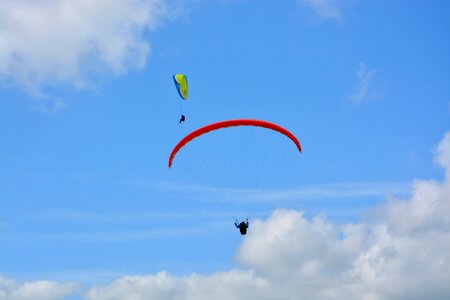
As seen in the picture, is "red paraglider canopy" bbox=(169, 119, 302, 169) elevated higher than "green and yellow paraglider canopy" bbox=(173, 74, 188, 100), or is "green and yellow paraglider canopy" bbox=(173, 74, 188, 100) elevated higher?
"green and yellow paraglider canopy" bbox=(173, 74, 188, 100)

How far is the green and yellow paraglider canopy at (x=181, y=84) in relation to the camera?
58.2 meters

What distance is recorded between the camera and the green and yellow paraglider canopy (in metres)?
58.2

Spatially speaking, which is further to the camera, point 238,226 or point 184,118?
point 184,118

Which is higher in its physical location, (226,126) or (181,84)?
(181,84)

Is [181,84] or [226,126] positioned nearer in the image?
[226,126]

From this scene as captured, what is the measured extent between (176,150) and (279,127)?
859 centimetres

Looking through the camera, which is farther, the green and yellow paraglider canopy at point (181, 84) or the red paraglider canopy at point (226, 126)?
the green and yellow paraglider canopy at point (181, 84)

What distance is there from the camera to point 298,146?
51.5 metres

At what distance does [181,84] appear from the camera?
191ft

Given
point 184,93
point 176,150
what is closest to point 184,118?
point 184,93

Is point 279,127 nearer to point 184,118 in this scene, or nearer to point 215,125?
point 215,125

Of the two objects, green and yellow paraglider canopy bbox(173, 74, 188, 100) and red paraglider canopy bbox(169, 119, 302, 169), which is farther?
green and yellow paraglider canopy bbox(173, 74, 188, 100)

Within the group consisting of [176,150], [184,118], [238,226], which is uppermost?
[184,118]

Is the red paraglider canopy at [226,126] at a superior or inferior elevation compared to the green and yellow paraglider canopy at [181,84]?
inferior
